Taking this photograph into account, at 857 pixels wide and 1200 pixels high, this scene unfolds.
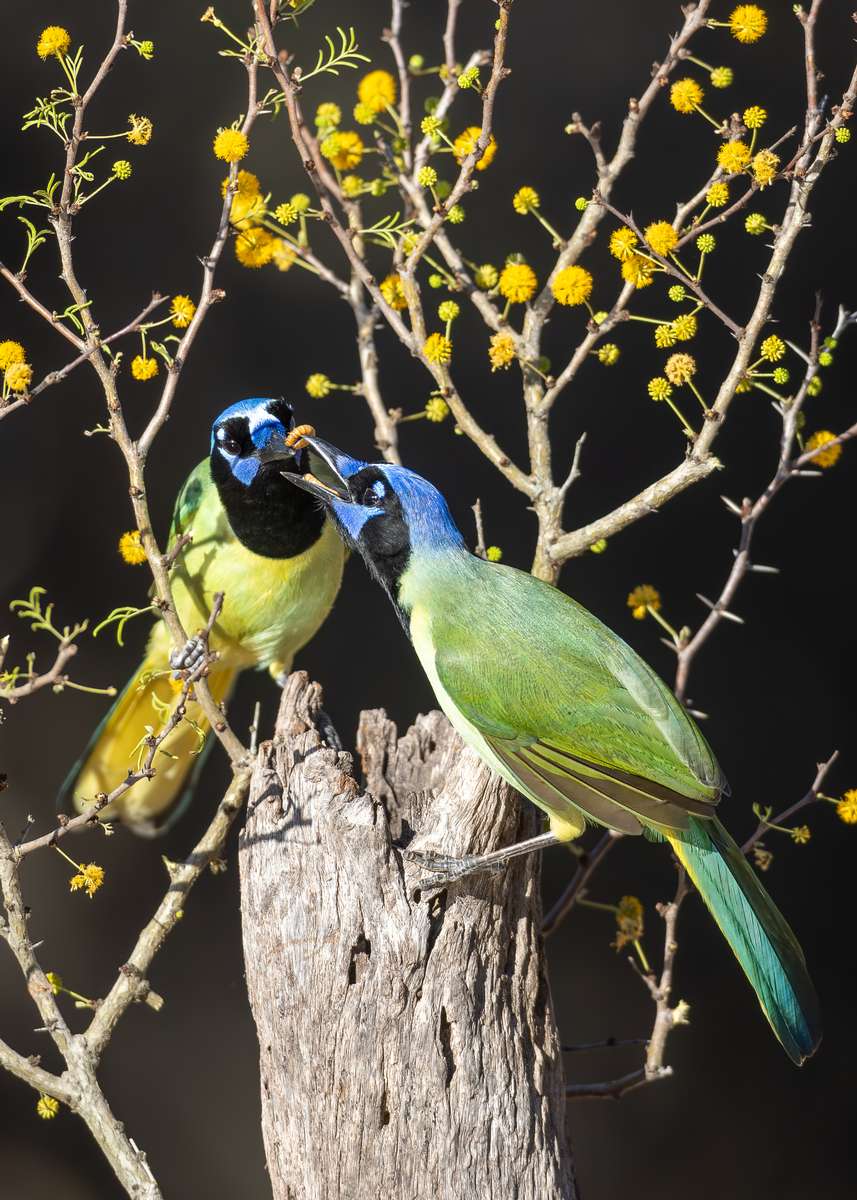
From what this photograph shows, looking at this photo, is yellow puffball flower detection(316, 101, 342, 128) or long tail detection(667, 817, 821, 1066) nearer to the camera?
long tail detection(667, 817, 821, 1066)

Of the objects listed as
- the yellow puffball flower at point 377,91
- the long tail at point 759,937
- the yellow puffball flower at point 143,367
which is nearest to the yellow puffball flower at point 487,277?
the yellow puffball flower at point 377,91

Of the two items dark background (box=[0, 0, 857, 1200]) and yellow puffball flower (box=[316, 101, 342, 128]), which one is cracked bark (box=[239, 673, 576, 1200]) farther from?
dark background (box=[0, 0, 857, 1200])

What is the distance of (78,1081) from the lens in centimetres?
240

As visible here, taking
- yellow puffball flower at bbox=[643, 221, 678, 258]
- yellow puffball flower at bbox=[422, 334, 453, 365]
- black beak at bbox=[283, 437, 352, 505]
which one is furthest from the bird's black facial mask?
yellow puffball flower at bbox=[643, 221, 678, 258]

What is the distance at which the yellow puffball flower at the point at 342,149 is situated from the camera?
2574mm

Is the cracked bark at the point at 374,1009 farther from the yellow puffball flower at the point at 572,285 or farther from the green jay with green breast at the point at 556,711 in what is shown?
the yellow puffball flower at the point at 572,285

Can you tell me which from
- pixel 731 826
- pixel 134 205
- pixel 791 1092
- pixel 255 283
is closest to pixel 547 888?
pixel 731 826

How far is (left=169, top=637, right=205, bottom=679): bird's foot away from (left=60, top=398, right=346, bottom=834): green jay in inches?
12.7

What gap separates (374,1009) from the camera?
243cm

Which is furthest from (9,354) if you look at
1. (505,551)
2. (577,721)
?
(505,551)

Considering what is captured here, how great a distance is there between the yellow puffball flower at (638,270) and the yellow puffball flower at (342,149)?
60 centimetres

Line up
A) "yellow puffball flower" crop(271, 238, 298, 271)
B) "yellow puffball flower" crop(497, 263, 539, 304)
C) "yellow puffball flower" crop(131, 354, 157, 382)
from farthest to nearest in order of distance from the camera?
"yellow puffball flower" crop(271, 238, 298, 271) < "yellow puffball flower" crop(497, 263, 539, 304) < "yellow puffball flower" crop(131, 354, 157, 382)

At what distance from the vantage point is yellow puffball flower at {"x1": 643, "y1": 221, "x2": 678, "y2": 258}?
2270 millimetres

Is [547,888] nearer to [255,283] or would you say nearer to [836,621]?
[836,621]
